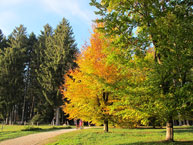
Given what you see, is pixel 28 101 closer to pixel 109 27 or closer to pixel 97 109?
pixel 97 109

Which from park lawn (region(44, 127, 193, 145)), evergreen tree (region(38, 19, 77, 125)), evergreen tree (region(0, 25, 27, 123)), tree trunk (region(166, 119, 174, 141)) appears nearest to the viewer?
tree trunk (region(166, 119, 174, 141))

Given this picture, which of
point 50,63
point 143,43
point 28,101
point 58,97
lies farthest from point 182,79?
point 28,101

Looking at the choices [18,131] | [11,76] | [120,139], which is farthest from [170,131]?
[11,76]

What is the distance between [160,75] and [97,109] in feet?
20.6

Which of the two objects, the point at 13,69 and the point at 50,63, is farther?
the point at 13,69

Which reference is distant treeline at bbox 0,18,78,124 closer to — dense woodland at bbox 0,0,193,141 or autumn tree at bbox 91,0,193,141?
dense woodland at bbox 0,0,193,141

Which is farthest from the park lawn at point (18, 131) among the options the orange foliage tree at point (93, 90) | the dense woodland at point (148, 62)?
the dense woodland at point (148, 62)

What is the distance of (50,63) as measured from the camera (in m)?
30.0

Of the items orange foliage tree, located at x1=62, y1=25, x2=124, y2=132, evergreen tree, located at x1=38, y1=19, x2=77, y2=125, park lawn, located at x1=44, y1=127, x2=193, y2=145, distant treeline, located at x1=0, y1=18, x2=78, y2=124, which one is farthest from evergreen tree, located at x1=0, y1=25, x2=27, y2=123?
park lawn, located at x1=44, y1=127, x2=193, y2=145

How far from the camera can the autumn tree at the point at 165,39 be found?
625 cm

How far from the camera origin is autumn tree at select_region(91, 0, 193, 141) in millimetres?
6250

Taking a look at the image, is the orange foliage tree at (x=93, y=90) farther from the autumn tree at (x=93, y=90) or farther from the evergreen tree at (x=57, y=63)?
the evergreen tree at (x=57, y=63)

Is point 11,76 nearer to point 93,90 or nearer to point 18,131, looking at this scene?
point 18,131

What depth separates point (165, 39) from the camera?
6.71 meters
